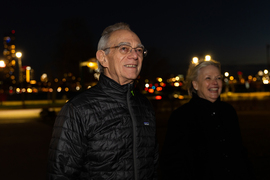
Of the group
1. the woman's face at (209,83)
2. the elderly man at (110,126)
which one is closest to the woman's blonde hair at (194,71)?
the woman's face at (209,83)

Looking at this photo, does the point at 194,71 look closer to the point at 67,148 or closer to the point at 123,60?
the point at 123,60

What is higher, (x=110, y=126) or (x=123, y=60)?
(x=123, y=60)

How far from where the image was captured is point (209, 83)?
11.5 ft

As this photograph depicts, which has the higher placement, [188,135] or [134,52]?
[134,52]

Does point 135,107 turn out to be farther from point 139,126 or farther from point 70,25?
point 70,25

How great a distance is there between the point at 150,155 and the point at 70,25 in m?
30.9

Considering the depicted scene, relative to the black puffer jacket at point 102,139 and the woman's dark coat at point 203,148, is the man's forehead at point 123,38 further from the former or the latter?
the woman's dark coat at point 203,148

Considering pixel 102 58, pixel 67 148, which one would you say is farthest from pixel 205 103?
pixel 67 148

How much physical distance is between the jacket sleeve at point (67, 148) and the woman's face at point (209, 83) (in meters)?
1.75

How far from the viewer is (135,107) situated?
97.6 inches

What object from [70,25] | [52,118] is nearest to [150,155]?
[52,118]

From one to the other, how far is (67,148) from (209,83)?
6.31 feet

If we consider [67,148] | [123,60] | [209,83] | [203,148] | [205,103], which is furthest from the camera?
[209,83]

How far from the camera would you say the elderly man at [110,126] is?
2162 mm
